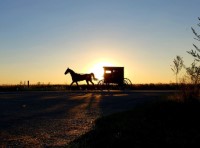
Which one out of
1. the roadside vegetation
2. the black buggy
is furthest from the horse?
the roadside vegetation

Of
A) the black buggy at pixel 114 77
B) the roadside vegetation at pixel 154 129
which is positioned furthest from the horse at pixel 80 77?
the roadside vegetation at pixel 154 129

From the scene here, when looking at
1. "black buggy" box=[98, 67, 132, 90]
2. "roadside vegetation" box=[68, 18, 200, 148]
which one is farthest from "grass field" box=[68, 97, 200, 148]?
"black buggy" box=[98, 67, 132, 90]

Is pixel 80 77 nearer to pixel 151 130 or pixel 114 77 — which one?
pixel 114 77

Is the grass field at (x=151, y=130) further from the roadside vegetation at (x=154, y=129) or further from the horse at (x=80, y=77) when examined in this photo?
the horse at (x=80, y=77)

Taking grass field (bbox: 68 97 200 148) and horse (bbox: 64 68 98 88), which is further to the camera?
horse (bbox: 64 68 98 88)

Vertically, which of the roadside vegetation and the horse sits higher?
the horse

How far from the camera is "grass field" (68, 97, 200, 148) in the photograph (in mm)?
9008

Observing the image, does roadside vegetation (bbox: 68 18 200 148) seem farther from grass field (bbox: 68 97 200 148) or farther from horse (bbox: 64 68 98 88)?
horse (bbox: 64 68 98 88)

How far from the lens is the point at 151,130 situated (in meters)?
10.2

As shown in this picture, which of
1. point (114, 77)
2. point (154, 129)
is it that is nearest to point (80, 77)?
point (114, 77)

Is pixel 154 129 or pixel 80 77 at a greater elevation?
pixel 80 77

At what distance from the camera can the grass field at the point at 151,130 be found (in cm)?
901

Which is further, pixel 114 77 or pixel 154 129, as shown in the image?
pixel 114 77

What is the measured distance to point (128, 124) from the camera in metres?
11.0
